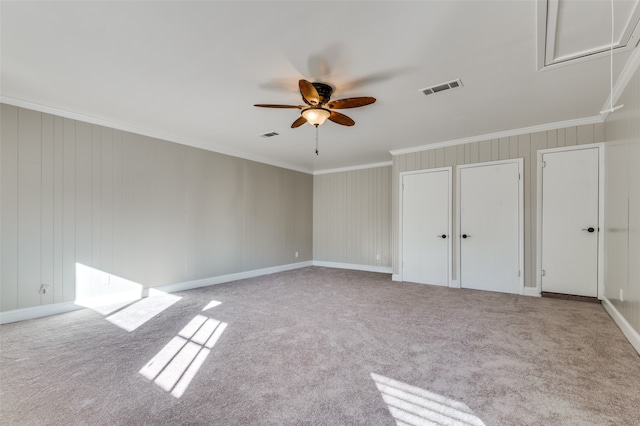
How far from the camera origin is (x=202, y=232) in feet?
16.8

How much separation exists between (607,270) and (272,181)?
5.75 metres

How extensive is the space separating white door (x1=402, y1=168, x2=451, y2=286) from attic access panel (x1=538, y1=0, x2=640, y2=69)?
9.10 ft

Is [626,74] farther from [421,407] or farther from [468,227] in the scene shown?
[421,407]

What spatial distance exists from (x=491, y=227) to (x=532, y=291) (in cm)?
109

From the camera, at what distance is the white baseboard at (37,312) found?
10.5ft

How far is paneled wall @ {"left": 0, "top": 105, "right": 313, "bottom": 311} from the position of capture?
3311 mm

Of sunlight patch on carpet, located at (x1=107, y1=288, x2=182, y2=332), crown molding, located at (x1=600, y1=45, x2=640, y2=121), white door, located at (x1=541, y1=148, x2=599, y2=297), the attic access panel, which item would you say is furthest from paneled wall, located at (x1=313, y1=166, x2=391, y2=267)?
the attic access panel

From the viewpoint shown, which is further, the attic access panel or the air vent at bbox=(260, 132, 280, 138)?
the air vent at bbox=(260, 132, 280, 138)

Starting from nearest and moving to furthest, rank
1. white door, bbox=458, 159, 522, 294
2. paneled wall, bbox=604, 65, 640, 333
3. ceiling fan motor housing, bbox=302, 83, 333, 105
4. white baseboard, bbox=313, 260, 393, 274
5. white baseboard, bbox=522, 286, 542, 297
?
paneled wall, bbox=604, 65, 640, 333 < ceiling fan motor housing, bbox=302, 83, 333, 105 < white baseboard, bbox=522, 286, 542, 297 < white door, bbox=458, 159, 522, 294 < white baseboard, bbox=313, 260, 393, 274

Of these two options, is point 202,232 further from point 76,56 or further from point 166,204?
point 76,56

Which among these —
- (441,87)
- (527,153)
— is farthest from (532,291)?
(441,87)

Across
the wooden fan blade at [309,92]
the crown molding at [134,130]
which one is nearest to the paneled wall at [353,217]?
the crown molding at [134,130]

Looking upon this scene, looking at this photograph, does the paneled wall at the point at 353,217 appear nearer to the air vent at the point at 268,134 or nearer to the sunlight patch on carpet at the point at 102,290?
the air vent at the point at 268,134

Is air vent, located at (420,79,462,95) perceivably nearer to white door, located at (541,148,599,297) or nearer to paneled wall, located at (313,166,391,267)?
white door, located at (541,148,599,297)
